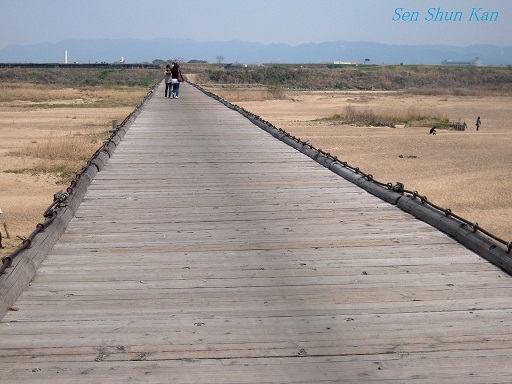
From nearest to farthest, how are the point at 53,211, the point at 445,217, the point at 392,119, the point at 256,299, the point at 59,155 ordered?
the point at 256,299 < the point at 53,211 < the point at 445,217 < the point at 59,155 < the point at 392,119

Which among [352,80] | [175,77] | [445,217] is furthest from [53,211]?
[352,80]

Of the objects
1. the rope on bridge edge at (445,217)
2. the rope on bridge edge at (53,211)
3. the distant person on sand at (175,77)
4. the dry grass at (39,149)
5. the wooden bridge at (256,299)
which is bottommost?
the dry grass at (39,149)

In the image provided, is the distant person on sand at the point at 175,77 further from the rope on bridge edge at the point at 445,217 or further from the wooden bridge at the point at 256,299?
the wooden bridge at the point at 256,299

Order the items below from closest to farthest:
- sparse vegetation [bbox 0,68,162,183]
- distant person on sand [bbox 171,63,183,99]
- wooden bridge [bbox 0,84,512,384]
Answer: wooden bridge [bbox 0,84,512,384] → sparse vegetation [bbox 0,68,162,183] → distant person on sand [bbox 171,63,183,99]

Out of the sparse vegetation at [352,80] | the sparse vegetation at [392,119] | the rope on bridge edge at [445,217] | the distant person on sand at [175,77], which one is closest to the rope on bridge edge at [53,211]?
the rope on bridge edge at [445,217]

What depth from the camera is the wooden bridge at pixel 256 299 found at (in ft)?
10.2

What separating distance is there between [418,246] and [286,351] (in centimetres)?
213

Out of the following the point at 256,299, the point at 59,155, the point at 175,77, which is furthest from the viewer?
the point at 175,77

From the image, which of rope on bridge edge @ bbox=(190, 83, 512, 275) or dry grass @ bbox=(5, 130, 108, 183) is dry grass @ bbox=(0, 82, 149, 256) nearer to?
dry grass @ bbox=(5, 130, 108, 183)

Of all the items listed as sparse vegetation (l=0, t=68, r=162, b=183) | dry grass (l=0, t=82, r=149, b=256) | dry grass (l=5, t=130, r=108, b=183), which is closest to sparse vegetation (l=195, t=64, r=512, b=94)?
sparse vegetation (l=0, t=68, r=162, b=183)

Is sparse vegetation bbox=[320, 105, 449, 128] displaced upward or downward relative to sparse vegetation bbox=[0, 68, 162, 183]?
upward

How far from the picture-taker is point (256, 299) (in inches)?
156

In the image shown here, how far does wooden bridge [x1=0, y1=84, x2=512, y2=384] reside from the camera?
10.2 feet

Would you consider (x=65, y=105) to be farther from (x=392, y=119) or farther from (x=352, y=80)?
(x=352, y=80)
